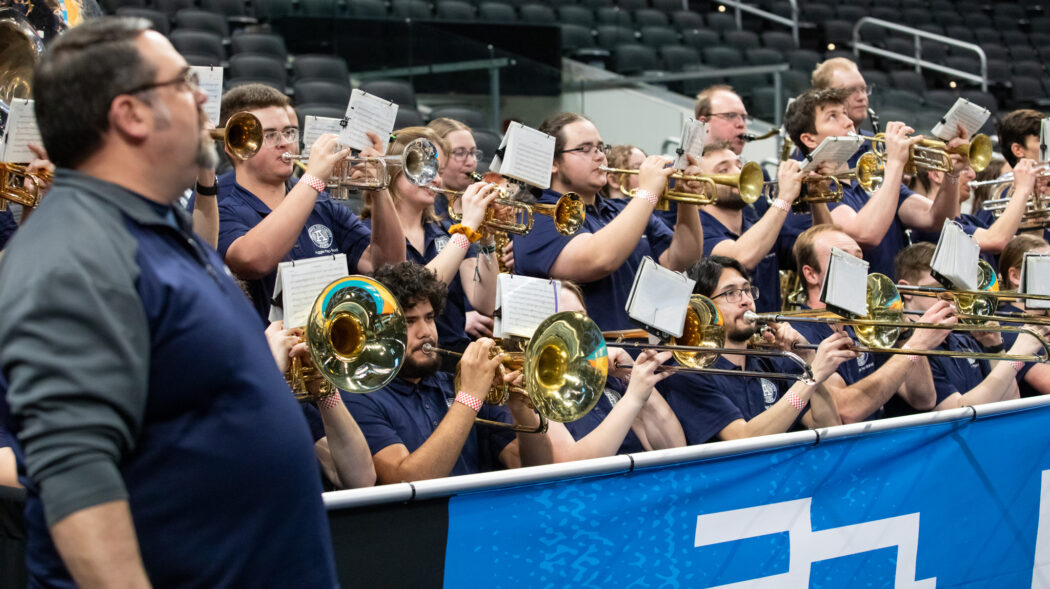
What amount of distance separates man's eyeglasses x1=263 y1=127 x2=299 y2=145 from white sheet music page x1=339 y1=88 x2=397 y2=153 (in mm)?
138

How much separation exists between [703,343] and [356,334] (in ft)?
3.97

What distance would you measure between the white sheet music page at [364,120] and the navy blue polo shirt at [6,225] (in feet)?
3.04

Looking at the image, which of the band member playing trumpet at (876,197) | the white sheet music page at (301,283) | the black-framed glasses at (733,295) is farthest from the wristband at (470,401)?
the band member playing trumpet at (876,197)

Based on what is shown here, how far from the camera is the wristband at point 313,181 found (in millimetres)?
3102

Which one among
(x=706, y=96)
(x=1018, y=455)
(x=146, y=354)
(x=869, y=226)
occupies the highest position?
(x=146, y=354)

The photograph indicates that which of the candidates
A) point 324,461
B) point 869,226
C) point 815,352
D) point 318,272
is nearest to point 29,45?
point 318,272

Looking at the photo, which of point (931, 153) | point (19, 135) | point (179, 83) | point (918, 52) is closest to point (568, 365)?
point (19, 135)

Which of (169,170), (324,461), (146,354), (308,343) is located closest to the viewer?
(146,354)

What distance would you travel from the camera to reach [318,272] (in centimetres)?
255

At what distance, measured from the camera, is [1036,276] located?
13.0 feet

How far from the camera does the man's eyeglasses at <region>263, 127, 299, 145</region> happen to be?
3.27 metres

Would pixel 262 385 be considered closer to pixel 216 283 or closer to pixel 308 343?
pixel 216 283

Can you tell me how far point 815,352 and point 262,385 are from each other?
247 centimetres

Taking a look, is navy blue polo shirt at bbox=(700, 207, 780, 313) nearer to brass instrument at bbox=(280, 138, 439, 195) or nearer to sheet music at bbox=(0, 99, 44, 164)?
brass instrument at bbox=(280, 138, 439, 195)
